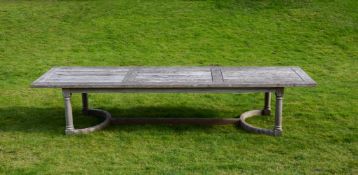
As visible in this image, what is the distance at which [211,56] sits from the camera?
1057cm

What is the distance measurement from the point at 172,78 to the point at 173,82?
0.79 ft

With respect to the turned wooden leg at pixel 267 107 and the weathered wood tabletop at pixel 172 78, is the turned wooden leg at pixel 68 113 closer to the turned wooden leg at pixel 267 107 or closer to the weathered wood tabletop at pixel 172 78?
the weathered wood tabletop at pixel 172 78

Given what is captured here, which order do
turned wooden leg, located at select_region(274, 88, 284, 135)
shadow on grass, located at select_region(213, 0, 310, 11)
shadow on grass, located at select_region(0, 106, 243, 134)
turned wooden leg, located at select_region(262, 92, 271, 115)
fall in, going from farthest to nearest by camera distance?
shadow on grass, located at select_region(213, 0, 310, 11), turned wooden leg, located at select_region(262, 92, 271, 115), shadow on grass, located at select_region(0, 106, 243, 134), turned wooden leg, located at select_region(274, 88, 284, 135)

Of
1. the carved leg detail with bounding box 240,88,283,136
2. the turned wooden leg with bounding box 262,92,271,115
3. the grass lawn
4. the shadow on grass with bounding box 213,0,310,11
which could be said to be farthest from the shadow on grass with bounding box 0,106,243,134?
the shadow on grass with bounding box 213,0,310,11

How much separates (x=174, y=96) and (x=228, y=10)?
6.26 meters

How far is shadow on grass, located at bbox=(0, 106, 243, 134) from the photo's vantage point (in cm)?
596

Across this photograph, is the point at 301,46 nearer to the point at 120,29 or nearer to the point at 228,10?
the point at 228,10

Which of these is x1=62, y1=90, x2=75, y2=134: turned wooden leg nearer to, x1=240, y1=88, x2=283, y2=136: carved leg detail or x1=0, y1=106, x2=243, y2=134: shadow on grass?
x1=0, y1=106, x2=243, y2=134: shadow on grass

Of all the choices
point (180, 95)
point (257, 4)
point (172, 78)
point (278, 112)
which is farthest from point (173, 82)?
point (257, 4)

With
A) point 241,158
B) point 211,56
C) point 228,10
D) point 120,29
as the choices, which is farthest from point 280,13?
point 241,158

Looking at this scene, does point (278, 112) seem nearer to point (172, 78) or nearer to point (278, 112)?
point (278, 112)

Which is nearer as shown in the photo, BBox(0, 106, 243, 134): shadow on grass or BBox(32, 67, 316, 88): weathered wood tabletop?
BBox(32, 67, 316, 88): weathered wood tabletop

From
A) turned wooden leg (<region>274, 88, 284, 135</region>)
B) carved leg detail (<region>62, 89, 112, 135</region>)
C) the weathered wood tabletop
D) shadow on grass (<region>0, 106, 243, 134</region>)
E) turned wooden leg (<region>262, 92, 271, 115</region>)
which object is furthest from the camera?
turned wooden leg (<region>262, 92, 271, 115</region>)

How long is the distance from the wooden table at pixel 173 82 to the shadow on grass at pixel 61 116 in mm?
200
